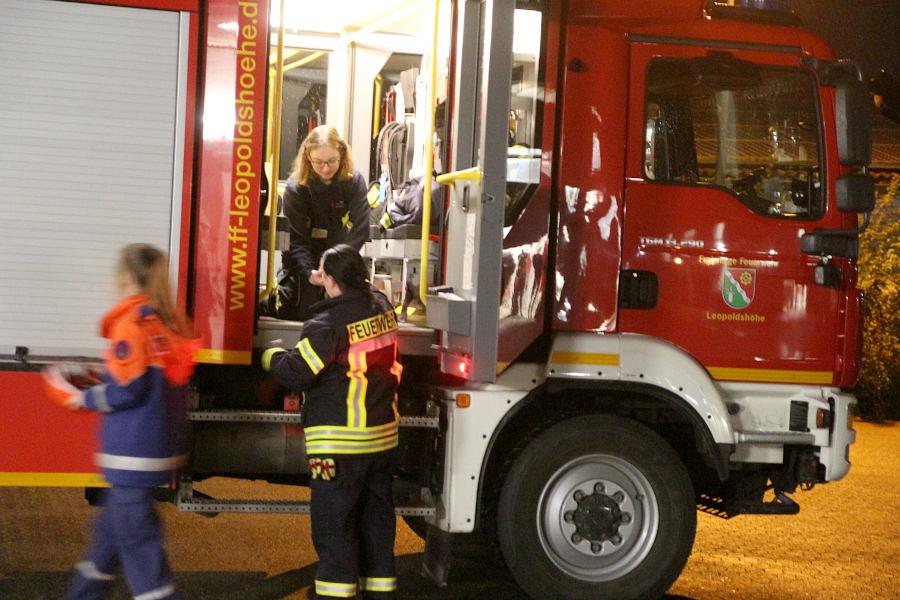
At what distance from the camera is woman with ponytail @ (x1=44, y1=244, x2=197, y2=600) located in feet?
13.7

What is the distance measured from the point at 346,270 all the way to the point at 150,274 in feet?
3.11

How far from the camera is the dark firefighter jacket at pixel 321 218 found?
6.15 metres

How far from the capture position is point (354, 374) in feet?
16.1

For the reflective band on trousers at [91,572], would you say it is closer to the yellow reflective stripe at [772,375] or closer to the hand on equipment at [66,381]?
the hand on equipment at [66,381]

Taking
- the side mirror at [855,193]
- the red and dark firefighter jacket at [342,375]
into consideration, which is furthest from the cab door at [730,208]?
the red and dark firefighter jacket at [342,375]

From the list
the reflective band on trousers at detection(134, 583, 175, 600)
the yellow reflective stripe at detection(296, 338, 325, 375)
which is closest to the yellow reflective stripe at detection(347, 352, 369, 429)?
the yellow reflective stripe at detection(296, 338, 325, 375)

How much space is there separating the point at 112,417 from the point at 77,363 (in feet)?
2.42

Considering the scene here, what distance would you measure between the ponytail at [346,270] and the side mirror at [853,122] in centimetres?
237

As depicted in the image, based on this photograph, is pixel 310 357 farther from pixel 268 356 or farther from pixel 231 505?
pixel 231 505

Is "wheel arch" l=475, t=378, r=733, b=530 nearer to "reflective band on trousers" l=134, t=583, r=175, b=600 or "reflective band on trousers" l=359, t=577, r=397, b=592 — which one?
"reflective band on trousers" l=359, t=577, r=397, b=592

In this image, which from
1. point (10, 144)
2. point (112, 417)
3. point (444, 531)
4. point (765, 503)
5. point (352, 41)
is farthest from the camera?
point (352, 41)

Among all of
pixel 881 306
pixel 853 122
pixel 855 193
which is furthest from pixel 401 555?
pixel 881 306

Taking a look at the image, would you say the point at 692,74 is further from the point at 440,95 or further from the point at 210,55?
the point at 210,55

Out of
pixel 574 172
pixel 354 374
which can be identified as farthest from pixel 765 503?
pixel 354 374
